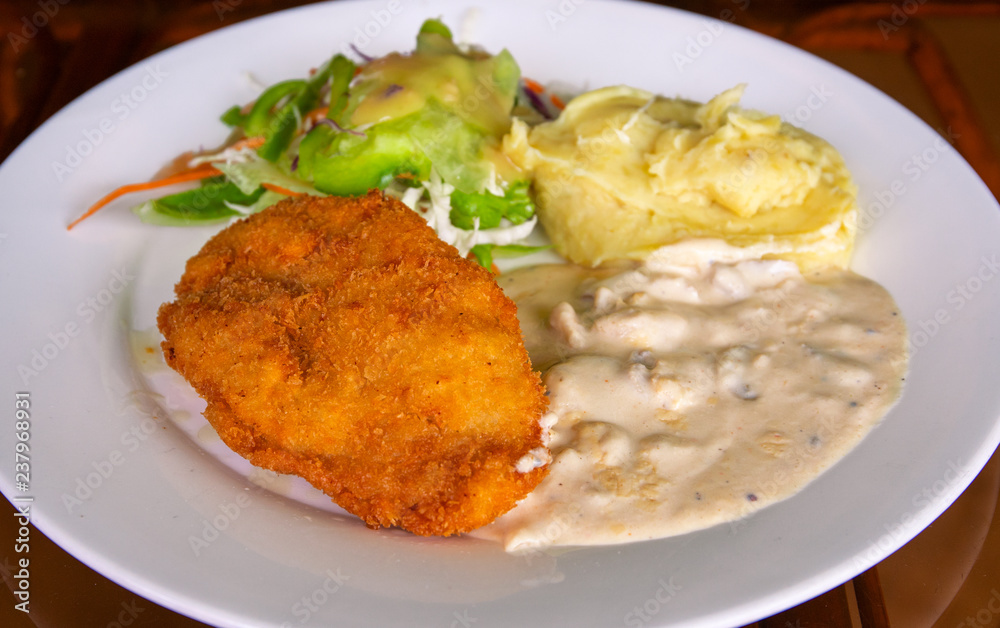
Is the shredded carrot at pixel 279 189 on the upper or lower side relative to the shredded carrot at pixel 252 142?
lower

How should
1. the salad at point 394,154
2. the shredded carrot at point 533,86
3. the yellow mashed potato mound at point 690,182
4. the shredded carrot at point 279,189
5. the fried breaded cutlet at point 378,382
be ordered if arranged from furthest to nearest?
the shredded carrot at point 533,86
the shredded carrot at point 279,189
the salad at point 394,154
the yellow mashed potato mound at point 690,182
the fried breaded cutlet at point 378,382

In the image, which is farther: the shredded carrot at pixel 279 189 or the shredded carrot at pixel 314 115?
the shredded carrot at pixel 314 115

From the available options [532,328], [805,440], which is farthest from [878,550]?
[532,328]

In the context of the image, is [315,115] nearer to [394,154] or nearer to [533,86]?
[394,154]

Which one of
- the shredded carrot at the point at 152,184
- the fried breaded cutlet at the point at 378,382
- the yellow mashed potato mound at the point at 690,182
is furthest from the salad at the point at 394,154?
the fried breaded cutlet at the point at 378,382

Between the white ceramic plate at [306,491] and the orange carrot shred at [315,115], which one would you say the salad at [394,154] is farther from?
the white ceramic plate at [306,491]

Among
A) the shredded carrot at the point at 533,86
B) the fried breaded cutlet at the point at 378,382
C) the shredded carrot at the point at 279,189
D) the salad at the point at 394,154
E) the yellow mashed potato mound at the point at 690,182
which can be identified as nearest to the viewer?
the fried breaded cutlet at the point at 378,382

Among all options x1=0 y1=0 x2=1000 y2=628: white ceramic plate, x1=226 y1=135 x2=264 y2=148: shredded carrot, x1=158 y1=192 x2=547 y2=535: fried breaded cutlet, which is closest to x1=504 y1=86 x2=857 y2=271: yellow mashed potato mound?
x1=0 y1=0 x2=1000 y2=628: white ceramic plate
